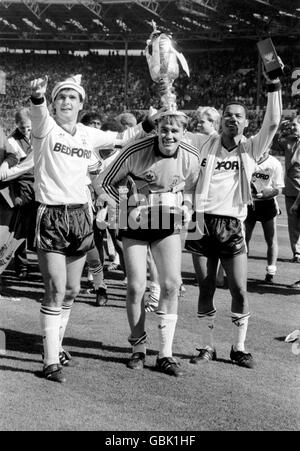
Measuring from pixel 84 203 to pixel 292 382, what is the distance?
73.6 inches

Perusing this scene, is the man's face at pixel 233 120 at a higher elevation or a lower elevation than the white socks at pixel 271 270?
higher

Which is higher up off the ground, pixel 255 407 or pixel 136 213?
pixel 136 213

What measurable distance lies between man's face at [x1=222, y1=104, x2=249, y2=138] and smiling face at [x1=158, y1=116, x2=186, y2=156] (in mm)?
394

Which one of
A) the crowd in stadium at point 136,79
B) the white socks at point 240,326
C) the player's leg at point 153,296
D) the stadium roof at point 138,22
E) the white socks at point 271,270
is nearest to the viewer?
the white socks at point 240,326

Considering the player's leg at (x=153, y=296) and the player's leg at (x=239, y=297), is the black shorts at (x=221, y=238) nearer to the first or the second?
the player's leg at (x=239, y=297)

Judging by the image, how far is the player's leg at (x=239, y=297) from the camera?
439 cm

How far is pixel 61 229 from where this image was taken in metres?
4.11

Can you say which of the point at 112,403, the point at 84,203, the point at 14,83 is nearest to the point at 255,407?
the point at 112,403

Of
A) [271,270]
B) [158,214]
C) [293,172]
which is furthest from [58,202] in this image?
[293,172]

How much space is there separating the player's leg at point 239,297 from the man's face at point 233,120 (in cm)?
88

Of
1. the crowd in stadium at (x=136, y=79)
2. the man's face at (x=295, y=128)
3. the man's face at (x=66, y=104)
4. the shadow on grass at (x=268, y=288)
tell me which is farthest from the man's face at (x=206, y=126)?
the crowd in stadium at (x=136, y=79)
